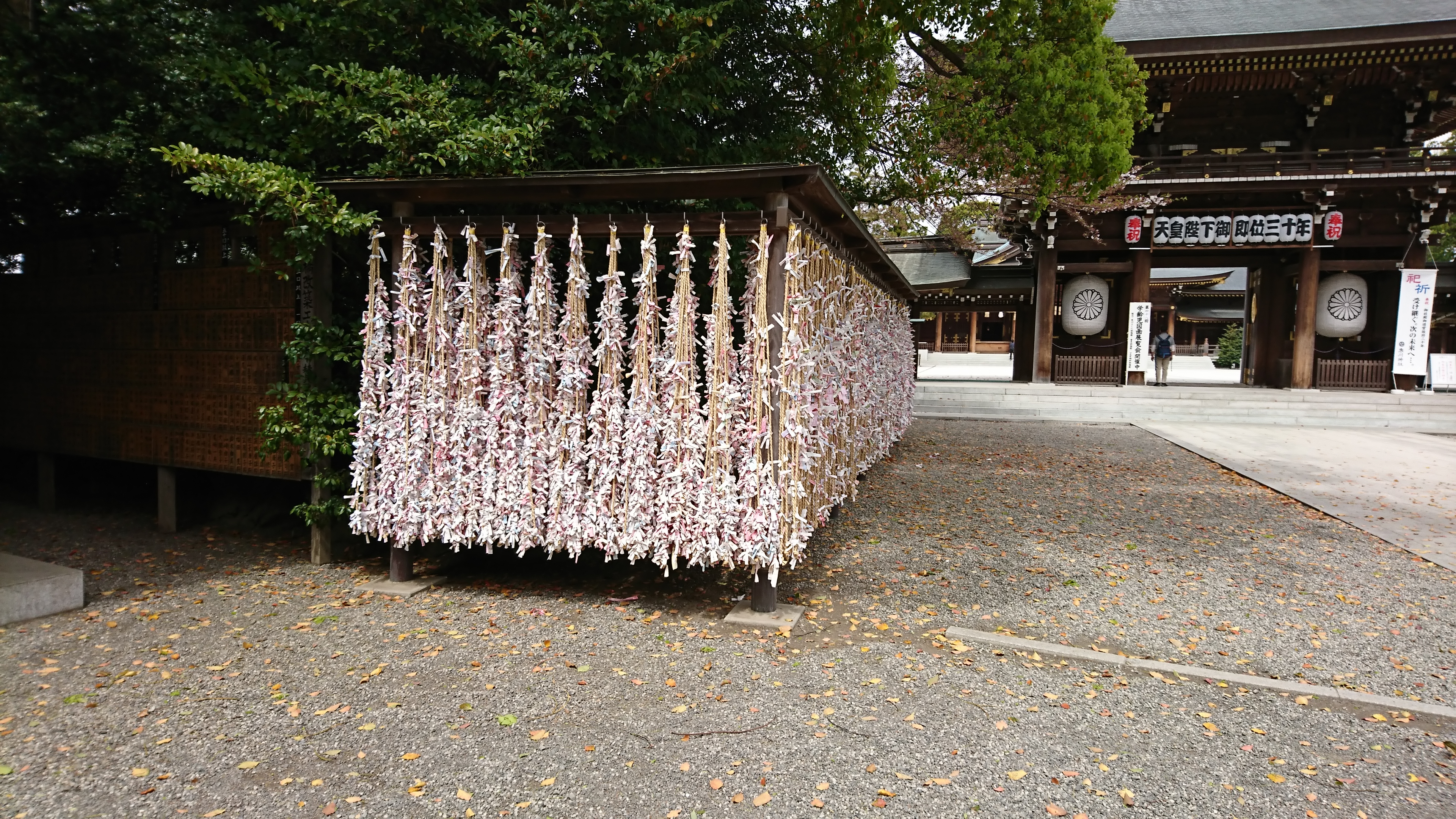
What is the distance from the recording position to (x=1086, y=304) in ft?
64.3

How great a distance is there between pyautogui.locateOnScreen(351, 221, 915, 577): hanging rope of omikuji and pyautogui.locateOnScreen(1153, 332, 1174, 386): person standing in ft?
61.7

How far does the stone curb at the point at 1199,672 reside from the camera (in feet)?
11.9

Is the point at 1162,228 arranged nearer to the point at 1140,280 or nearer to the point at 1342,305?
the point at 1140,280

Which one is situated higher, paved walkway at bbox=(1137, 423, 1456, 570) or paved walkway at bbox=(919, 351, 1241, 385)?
paved walkway at bbox=(919, 351, 1241, 385)

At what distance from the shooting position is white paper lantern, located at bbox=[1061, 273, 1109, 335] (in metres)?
19.5

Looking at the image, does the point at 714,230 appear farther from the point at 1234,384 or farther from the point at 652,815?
the point at 1234,384

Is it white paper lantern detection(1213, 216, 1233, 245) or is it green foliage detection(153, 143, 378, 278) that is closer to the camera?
green foliage detection(153, 143, 378, 278)

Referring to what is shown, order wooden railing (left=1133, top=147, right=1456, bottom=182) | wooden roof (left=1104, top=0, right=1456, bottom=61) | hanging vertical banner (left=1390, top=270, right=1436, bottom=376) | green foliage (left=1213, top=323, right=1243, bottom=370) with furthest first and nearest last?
1. green foliage (left=1213, top=323, right=1243, bottom=370)
2. hanging vertical banner (left=1390, top=270, right=1436, bottom=376)
3. wooden railing (left=1133, top=147, right=1456, bottom=182)
4. wooden roof (left=1104, top=0, right=1456, bottom=61)

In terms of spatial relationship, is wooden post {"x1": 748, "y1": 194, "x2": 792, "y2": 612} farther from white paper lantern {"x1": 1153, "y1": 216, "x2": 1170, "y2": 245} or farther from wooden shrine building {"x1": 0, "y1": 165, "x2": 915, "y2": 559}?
white paper lantern {"x1": 1153, "y1": 216, "x2": 1170, "y2": 245}

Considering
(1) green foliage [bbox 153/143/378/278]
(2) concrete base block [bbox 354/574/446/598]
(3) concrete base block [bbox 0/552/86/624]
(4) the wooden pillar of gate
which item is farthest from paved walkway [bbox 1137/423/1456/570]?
(3) concrete base block [bbox 0/552/86/624]

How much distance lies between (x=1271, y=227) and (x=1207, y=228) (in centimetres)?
138

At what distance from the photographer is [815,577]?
18.3 feet

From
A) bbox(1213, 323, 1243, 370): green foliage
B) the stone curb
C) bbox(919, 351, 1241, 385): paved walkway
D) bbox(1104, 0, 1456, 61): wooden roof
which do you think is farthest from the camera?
bbox(1213, 323, 1243, 370): green foliage

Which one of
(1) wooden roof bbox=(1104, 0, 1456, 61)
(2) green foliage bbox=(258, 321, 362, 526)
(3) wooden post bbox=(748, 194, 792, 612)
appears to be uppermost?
(1) wooden roof bbox=(1104, 0, 1456, 61)
